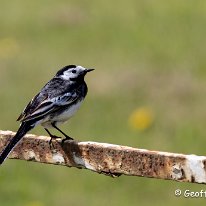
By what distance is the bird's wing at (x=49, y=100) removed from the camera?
7680mm

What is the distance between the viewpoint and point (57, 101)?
795 centimetres

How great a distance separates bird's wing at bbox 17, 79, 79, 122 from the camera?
7680 mm

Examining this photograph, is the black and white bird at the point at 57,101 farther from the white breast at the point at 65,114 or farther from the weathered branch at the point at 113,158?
the weathered branch at the point at 113,158

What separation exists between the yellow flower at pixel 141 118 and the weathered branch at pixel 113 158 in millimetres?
6094

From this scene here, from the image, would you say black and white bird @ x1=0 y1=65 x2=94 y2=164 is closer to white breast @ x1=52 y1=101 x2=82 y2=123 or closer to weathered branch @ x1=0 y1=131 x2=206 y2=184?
white breast @ x1=52 y1=101 x2=82 y2=123

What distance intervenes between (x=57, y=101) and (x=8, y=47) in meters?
8.52

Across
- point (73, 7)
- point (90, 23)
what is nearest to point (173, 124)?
point (90, 23)

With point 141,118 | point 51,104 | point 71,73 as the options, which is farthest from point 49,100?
point 141,118

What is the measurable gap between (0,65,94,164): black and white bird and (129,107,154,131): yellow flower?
4009 mm

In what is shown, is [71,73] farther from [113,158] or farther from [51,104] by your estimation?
[113,158]

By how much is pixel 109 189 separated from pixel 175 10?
25.0 feet

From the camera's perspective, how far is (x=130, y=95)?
45.3 feet

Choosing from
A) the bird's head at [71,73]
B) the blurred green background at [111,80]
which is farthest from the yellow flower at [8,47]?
the bird's head at [71,73]

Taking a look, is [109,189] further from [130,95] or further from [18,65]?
[18,65]
